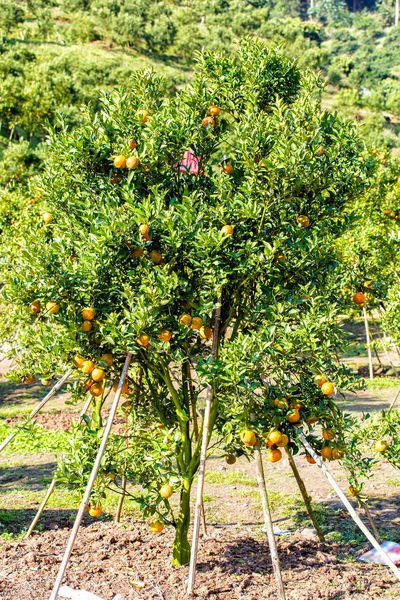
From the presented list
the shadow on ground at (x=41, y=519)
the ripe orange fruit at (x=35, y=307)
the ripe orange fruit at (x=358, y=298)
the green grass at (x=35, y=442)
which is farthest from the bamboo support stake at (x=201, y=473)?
the green grass at (x=35, y=442)

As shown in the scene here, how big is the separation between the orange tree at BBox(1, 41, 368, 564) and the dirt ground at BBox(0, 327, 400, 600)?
50cm

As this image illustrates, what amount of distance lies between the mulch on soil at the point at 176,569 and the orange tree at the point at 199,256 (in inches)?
15.8

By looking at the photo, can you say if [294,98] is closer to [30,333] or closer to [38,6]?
[30,333]

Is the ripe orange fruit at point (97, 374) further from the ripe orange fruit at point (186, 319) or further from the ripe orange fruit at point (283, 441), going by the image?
the ripe orange fruit at point (283, 441)

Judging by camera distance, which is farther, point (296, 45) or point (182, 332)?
point (296, 45)

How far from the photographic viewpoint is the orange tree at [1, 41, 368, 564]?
4.58m

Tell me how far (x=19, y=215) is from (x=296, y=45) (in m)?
66.4

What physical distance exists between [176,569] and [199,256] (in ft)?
9.11

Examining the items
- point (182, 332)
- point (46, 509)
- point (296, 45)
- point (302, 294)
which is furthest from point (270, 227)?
point (296, 45)

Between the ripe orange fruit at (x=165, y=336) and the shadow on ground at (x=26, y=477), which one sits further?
the shadow on ground at (x=26, y=477)

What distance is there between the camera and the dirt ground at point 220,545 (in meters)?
5.09

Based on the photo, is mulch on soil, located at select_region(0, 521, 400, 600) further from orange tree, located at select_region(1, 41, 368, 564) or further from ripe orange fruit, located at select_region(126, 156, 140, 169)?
ripe orange fruit, located at select_region(126, 156, 140, 169)

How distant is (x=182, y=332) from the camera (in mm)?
4723

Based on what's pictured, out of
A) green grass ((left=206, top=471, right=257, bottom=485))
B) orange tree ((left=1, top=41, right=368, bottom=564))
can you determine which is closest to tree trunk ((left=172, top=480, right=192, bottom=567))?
orange tree ((left=1, top=41, right=368, bottom=564))
